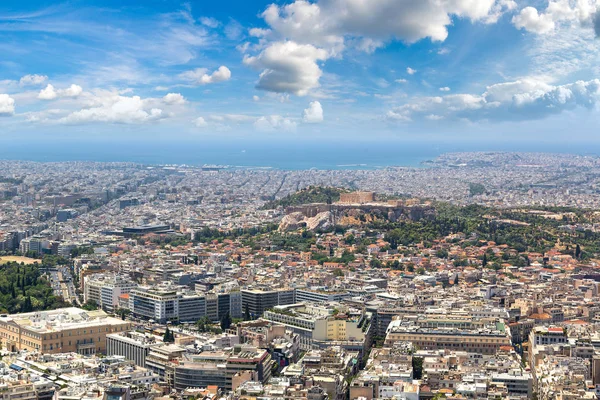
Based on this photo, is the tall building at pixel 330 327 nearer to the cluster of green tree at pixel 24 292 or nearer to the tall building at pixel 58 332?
the tall building at pixel 58 332

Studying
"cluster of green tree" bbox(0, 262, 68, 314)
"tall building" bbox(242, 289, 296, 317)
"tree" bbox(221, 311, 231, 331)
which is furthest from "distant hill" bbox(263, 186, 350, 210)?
"tree" bbox(221, 311, 231, 331)

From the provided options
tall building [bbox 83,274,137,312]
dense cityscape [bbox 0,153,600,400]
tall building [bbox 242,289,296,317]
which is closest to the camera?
dense cityscape [bbox 0,153,600,400]

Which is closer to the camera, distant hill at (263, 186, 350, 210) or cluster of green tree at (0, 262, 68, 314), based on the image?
cluster of green tree at (0, 262, 68, 314)

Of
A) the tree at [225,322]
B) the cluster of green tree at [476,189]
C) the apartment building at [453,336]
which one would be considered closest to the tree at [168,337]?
the tree at [225,322]

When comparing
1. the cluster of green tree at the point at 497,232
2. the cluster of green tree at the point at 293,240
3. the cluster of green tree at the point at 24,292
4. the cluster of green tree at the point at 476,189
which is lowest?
the cluster of green tree at the point at 24,292

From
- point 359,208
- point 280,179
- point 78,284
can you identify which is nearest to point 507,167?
point 280,179

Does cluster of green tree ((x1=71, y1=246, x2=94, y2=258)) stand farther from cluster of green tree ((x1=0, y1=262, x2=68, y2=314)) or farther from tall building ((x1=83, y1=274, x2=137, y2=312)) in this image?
tall building ((x1=83, y1=274, x2=137, y2=312))

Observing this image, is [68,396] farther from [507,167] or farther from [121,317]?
[507,167]
